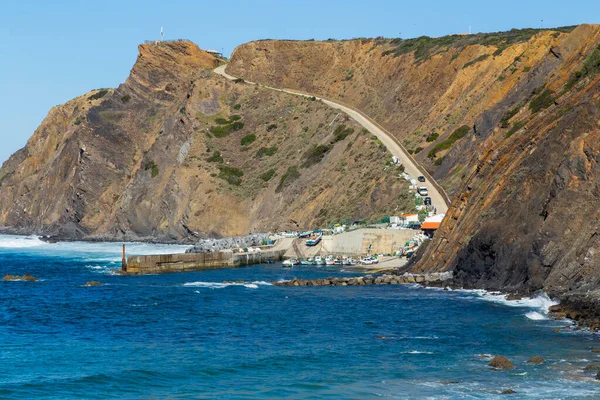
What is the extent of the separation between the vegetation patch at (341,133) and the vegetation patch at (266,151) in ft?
38.8

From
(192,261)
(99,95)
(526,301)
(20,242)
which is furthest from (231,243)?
(99,95)

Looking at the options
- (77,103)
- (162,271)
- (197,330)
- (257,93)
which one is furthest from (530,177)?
(77,103)

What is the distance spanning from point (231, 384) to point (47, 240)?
4420 inches

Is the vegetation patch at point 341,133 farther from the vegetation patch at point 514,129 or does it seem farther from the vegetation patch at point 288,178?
the vegetation patch at point 514,129

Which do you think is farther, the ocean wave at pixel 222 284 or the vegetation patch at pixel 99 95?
the vegetation patch at pixel 99 95

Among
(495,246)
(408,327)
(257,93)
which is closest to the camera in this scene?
(408,327)

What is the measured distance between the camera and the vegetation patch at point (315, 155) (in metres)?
125

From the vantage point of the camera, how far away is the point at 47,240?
474 ft

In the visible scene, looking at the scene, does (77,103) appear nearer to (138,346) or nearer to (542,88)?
(542,88)

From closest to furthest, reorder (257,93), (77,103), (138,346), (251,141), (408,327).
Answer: (138,346), (408,327), (251,141), (257,93), (77,103)

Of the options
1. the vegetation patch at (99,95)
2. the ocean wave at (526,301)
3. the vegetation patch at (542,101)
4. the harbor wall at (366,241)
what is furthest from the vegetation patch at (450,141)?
the vegetation patch at (99,95)

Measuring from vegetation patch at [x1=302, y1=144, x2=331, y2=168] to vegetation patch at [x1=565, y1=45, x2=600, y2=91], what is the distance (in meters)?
45.8

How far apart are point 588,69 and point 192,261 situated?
4011 cm

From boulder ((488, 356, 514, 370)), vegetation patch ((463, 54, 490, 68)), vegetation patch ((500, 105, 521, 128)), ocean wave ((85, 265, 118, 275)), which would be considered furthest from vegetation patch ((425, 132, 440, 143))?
boulder ((488, 356, 514, 370))
